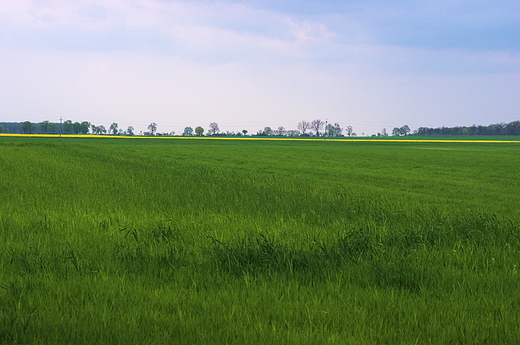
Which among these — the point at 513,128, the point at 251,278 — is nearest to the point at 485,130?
the point at 513,128

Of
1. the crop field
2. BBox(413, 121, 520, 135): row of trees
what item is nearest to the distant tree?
BBox(413, 121, 520, 135): row of trees

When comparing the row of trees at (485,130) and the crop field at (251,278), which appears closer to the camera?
the crop field at (251,278)

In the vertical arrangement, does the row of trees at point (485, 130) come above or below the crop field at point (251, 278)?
above

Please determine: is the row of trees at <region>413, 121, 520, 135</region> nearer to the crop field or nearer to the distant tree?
the distant tree

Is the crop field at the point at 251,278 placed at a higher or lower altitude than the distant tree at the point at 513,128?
lower

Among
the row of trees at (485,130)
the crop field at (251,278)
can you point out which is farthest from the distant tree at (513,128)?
the crop field at (251,278)

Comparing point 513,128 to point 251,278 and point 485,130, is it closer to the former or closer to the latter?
point 485,130

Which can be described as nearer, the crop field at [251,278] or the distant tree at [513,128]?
the crop field at [251,278]

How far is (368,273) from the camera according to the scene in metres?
5.14

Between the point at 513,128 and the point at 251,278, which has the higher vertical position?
the point at 513,128

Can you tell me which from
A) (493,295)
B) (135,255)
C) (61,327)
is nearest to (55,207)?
(135,255)

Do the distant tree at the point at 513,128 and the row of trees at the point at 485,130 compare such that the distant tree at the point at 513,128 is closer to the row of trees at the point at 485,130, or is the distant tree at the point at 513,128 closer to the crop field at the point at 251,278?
the row of trees at the point at 485,130

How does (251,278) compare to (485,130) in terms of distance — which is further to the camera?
(485,130)

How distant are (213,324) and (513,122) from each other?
224093 millimetres
